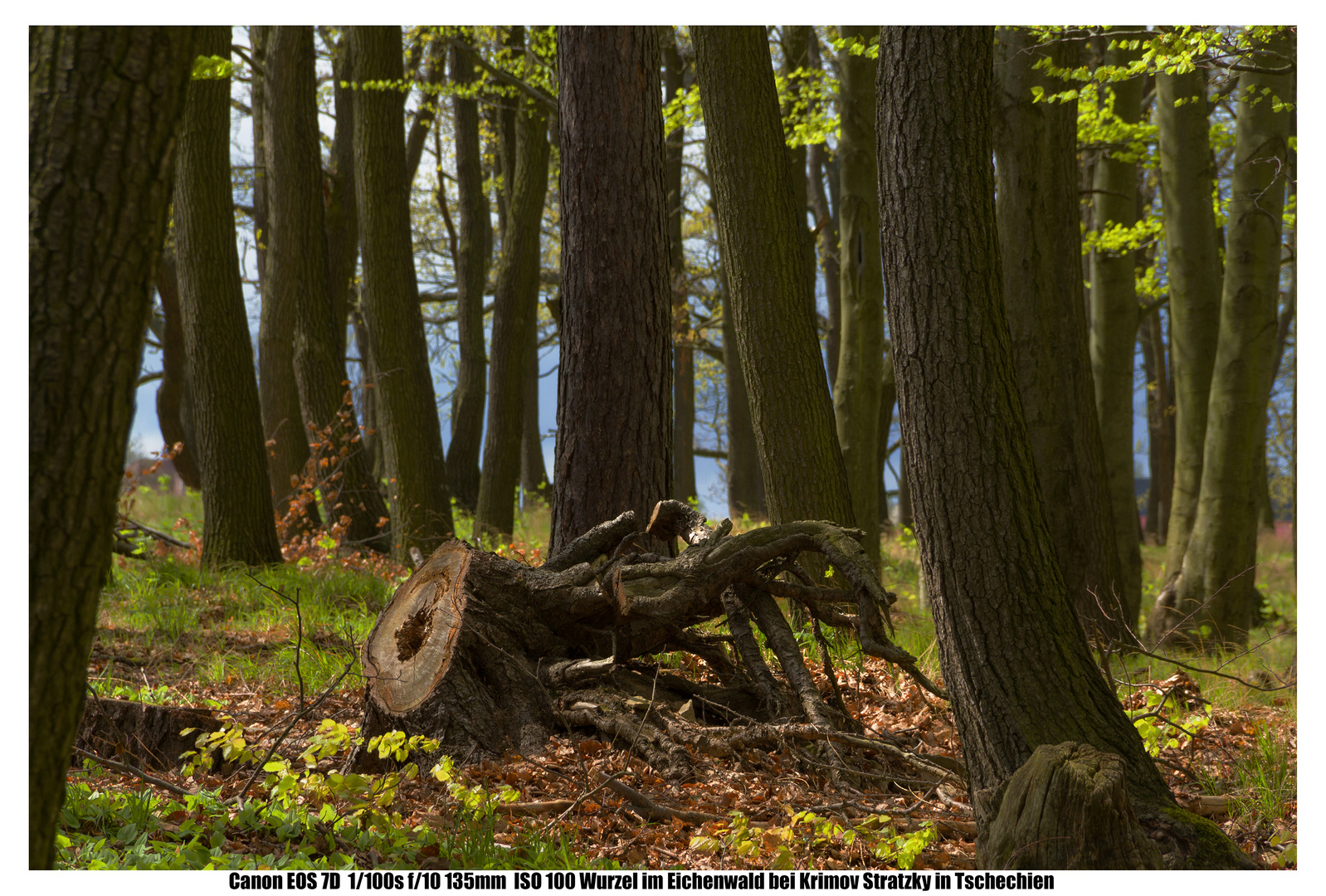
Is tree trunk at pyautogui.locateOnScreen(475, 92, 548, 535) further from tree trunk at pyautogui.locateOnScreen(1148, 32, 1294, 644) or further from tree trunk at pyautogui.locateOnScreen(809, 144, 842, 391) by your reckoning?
tree trunk at pyautogui.locateOnScreen(1148, 32, 1294, 644)

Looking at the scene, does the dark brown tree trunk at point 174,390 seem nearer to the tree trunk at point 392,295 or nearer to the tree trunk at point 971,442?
the tree trunk at point 392,295

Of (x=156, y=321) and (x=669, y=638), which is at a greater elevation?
(x=156, y=321)

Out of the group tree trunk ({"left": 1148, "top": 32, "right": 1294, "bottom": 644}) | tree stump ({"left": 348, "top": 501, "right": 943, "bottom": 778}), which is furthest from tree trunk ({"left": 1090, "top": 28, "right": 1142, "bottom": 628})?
tree stump ({"left": 348, "top": 501, "right": 943, "bottom": 778})

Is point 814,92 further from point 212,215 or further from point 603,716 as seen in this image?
point 603,716

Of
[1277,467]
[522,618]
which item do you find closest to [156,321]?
[522,618]

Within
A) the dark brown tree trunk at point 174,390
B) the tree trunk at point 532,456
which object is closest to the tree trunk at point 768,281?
the tree trunk at point 532,456
